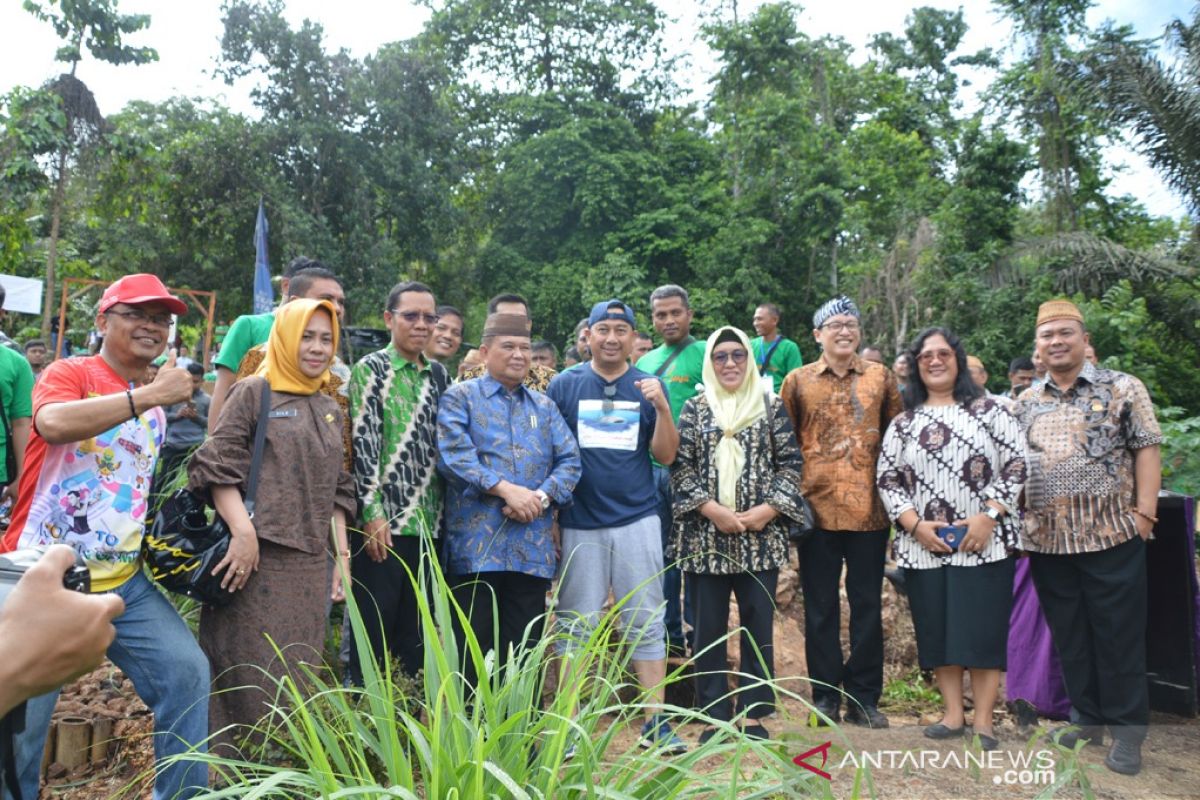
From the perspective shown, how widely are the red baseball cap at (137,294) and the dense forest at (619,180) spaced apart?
11.6 m

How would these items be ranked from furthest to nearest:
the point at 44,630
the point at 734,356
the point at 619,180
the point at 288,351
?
the point at 619,180, the point at 734,356, the point at 288,351, the point at 44,630

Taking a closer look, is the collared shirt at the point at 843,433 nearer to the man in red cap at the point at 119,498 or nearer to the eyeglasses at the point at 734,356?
the eyeglasses at the point at 734,356

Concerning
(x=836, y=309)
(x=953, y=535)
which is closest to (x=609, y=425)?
(x=836, y=309)

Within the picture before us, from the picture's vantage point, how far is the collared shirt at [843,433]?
4340mm

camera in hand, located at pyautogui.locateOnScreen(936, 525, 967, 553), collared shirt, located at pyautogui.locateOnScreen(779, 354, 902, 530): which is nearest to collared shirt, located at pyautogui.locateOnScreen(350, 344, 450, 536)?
collared shirt, located at pyautogui.locateOnScreen(779, 354, 902, 530)

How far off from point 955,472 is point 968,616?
25.4 inches

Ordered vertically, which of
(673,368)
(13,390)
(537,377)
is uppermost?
(673,368)

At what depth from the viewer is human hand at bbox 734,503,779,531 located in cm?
411

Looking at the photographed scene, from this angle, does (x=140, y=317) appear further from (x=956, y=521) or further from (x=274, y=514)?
(x=956, y=521)

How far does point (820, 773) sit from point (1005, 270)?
1459 cm

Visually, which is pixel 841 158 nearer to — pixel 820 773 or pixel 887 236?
pixel 887 236

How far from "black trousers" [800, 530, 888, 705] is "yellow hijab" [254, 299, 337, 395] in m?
2.58

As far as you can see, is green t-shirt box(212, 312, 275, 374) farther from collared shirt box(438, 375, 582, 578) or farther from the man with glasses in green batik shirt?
collared shirt box(438, 375, 582, 578)

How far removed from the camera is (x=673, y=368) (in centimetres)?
512
